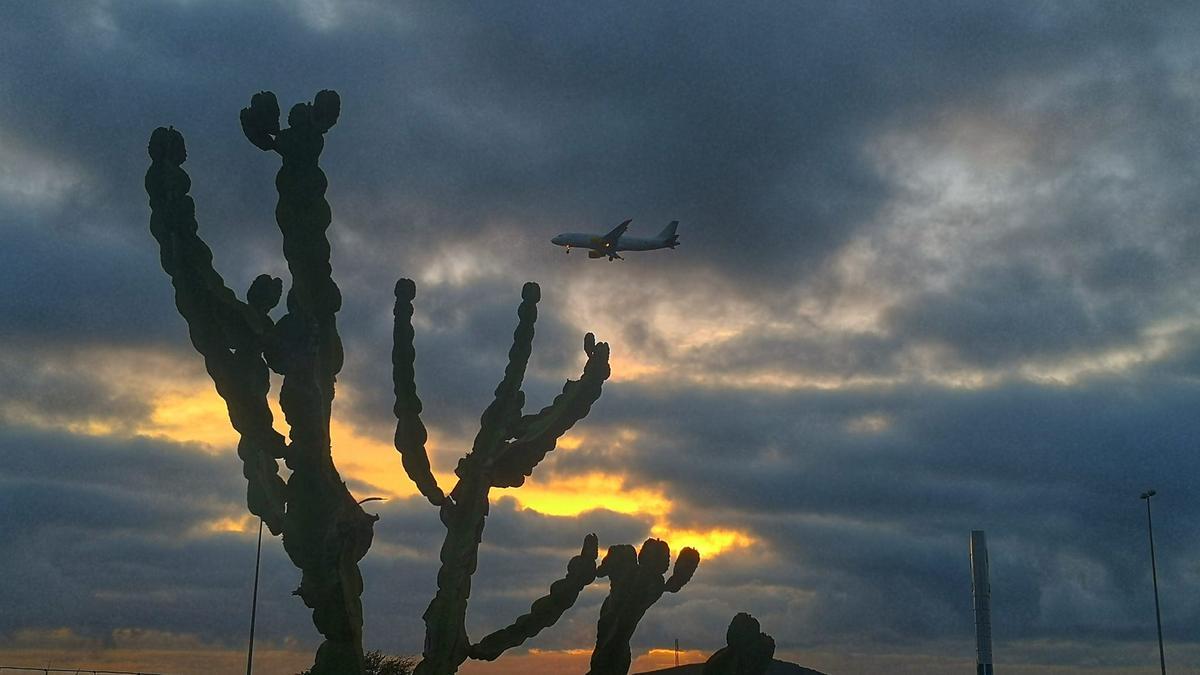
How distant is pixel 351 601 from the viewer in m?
9.40

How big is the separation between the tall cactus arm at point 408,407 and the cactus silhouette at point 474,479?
0.4 inches

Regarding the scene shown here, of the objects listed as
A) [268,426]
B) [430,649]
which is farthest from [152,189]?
[430,649]

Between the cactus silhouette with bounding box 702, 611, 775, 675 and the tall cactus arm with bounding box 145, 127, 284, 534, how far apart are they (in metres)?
4.29

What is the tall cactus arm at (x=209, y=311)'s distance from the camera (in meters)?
9.17

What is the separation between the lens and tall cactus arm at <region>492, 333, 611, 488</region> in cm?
1171

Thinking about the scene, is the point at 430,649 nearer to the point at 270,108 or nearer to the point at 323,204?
the point at 323,204

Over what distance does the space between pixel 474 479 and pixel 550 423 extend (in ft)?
3.44

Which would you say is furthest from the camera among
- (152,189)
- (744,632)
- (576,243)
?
(576,243)

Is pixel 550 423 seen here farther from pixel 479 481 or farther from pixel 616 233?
pixel 616 233

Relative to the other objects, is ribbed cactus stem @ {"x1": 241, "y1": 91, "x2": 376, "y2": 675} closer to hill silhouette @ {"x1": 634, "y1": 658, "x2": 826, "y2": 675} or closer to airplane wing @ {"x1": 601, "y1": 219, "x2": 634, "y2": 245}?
hill silhouette @ {"x1": 634, "y1": 658, "x2": 826, "y2": 675}

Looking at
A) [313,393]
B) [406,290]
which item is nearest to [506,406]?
[406,290]

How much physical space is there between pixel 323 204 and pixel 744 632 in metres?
Result: 5.28

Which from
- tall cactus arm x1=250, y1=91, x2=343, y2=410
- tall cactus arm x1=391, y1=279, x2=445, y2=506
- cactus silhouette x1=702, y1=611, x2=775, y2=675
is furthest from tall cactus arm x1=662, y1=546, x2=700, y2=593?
tall cactus arm x1=250, y1=91, x2=343, y2=410

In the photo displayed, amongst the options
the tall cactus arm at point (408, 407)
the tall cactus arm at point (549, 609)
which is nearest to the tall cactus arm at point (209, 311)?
the tall cactus arm at point (408, 407)
